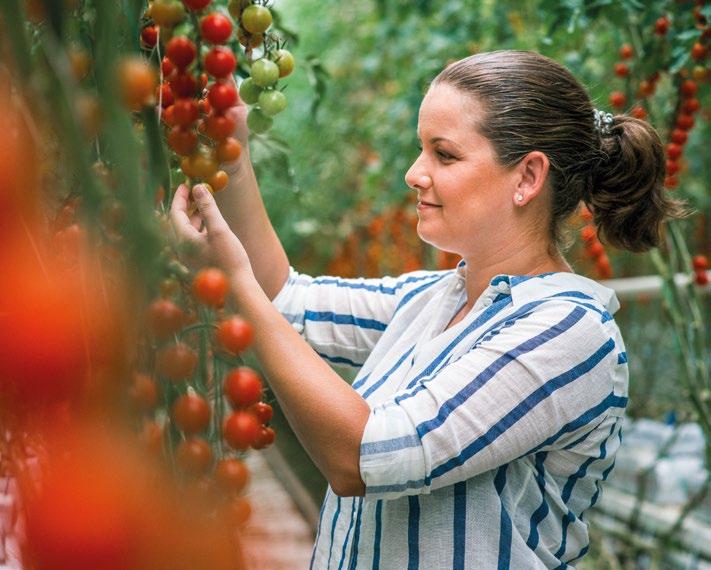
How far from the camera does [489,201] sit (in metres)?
0.94

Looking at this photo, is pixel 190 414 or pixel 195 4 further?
pixel 195 4

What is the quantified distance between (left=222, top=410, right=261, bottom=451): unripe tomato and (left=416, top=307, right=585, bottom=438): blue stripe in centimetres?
32

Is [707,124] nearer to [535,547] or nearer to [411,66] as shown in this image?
[411,66]

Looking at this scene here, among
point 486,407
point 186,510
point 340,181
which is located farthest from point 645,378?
point 186,510

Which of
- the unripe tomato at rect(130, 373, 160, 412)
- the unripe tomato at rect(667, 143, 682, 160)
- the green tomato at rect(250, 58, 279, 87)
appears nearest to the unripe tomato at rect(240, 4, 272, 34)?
the green tomato at rect(250, 58, 279, 87)

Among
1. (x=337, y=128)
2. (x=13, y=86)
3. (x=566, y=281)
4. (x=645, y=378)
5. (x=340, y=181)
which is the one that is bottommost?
(x=645, y=378)

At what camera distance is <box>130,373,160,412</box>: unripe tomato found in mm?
281

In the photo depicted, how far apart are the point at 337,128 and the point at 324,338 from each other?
135 inches

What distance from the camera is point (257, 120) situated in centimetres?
76

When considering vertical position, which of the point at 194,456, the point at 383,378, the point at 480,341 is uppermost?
the point at 194,456

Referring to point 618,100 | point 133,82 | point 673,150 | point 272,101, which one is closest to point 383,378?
point 272,101

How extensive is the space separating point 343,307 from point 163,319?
838 mm

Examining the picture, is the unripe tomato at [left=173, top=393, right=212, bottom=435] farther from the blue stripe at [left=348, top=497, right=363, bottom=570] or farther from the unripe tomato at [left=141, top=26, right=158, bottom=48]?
the blue stripe at [left=348, top=497, right=363, bottom=570]

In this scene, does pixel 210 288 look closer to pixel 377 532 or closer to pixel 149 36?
pixel 149 36
